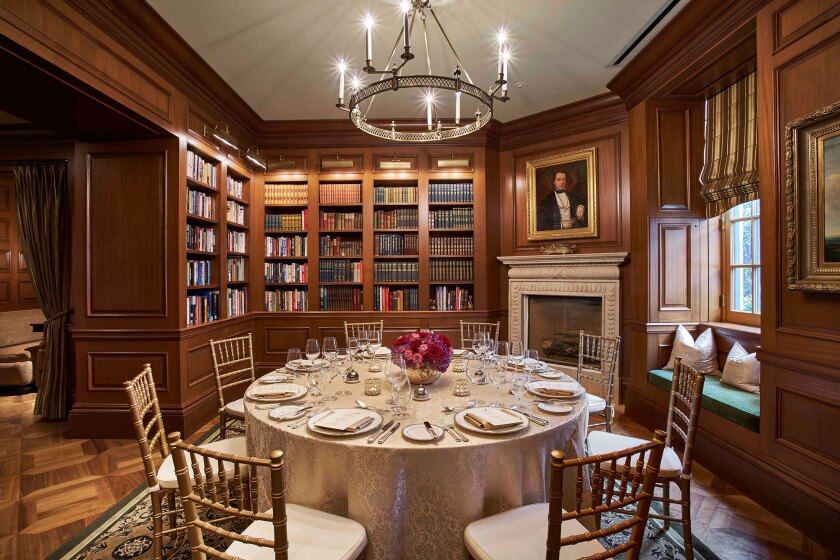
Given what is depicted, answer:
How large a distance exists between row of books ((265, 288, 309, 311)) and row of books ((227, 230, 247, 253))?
60cm

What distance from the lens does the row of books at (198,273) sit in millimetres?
3568

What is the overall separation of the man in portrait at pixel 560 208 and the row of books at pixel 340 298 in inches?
89.9

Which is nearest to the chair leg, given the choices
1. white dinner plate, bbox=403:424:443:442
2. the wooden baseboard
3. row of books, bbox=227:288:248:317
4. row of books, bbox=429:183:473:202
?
white dinner plate, bbox=403:424:443:442

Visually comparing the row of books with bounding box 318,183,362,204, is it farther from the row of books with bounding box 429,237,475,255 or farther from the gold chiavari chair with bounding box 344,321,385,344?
the gold chiavari chair with bounding box 344,321,385,344

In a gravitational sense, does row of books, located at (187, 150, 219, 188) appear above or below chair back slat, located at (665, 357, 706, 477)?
above

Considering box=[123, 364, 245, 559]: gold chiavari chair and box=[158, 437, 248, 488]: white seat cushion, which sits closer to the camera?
box=[123, 364, 245, 559]: gold chiavari chair

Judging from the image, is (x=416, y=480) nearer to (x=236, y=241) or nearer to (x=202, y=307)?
(x=202, y=307)

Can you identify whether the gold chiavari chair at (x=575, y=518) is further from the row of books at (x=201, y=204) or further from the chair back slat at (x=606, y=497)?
Answer: the row of books at (x=201, y=204)

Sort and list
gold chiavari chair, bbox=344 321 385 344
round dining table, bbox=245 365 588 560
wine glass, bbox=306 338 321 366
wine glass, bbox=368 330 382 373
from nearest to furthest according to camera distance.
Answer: round dining table, bbox=245 365 588 560, wine glass, bbox=306 338 321 366, wine glass, bbox=368 330 382 373, gold chiavari chair, bbox=344 321 385 344

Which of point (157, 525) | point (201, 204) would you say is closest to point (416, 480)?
point (157, 525)

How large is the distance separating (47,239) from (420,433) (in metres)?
4.37

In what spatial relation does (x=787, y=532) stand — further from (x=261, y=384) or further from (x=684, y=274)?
(x=261, y=384)

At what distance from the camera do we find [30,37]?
6.54 ft

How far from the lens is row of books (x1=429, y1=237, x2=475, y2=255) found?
470 cm
